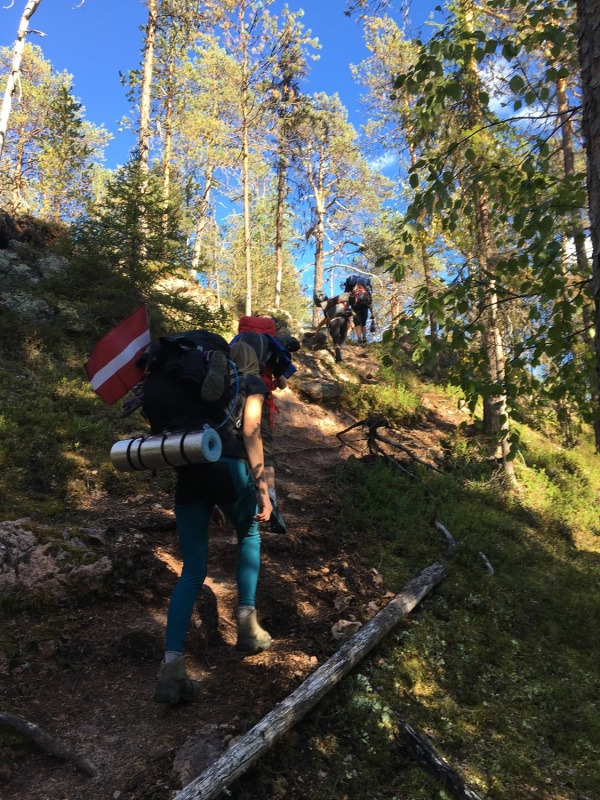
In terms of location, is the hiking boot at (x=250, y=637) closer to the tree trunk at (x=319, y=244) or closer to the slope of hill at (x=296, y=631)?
the slope of hill at (x=296, y=631)

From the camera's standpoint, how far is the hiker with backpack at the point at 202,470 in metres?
3.08

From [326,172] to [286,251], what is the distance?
10858 millimetres

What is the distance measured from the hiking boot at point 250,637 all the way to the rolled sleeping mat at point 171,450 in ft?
4.37

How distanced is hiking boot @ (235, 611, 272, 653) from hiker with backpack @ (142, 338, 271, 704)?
1 centimetres

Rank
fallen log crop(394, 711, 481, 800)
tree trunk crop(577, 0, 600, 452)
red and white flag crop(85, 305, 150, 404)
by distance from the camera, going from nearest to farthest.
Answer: tree trunk crop(577, 0, 600, 452) < fallen log crop(394, 711, 481, 800) < red and white flag crop(85, 305, 150, 404)

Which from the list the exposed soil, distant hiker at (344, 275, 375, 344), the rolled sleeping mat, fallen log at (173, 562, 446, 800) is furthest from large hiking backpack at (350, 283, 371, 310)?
the rolled sleeping mat

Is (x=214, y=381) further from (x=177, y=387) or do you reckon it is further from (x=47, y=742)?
(x=47, y=742)

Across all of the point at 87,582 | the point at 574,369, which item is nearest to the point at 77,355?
the point at 87,582

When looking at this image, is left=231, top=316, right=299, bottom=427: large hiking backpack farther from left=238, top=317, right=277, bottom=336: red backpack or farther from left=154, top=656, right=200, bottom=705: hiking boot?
left=154, top=656, right=200, bottom=705: hiking boot

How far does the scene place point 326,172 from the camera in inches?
1005

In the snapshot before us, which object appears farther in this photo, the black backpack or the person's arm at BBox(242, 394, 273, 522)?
the person's arm at BBox(242, 394, 273, 522)

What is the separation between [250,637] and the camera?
364 cm

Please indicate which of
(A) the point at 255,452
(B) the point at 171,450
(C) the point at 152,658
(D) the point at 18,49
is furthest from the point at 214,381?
(D) the point at 18,49

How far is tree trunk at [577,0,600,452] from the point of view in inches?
88.8
